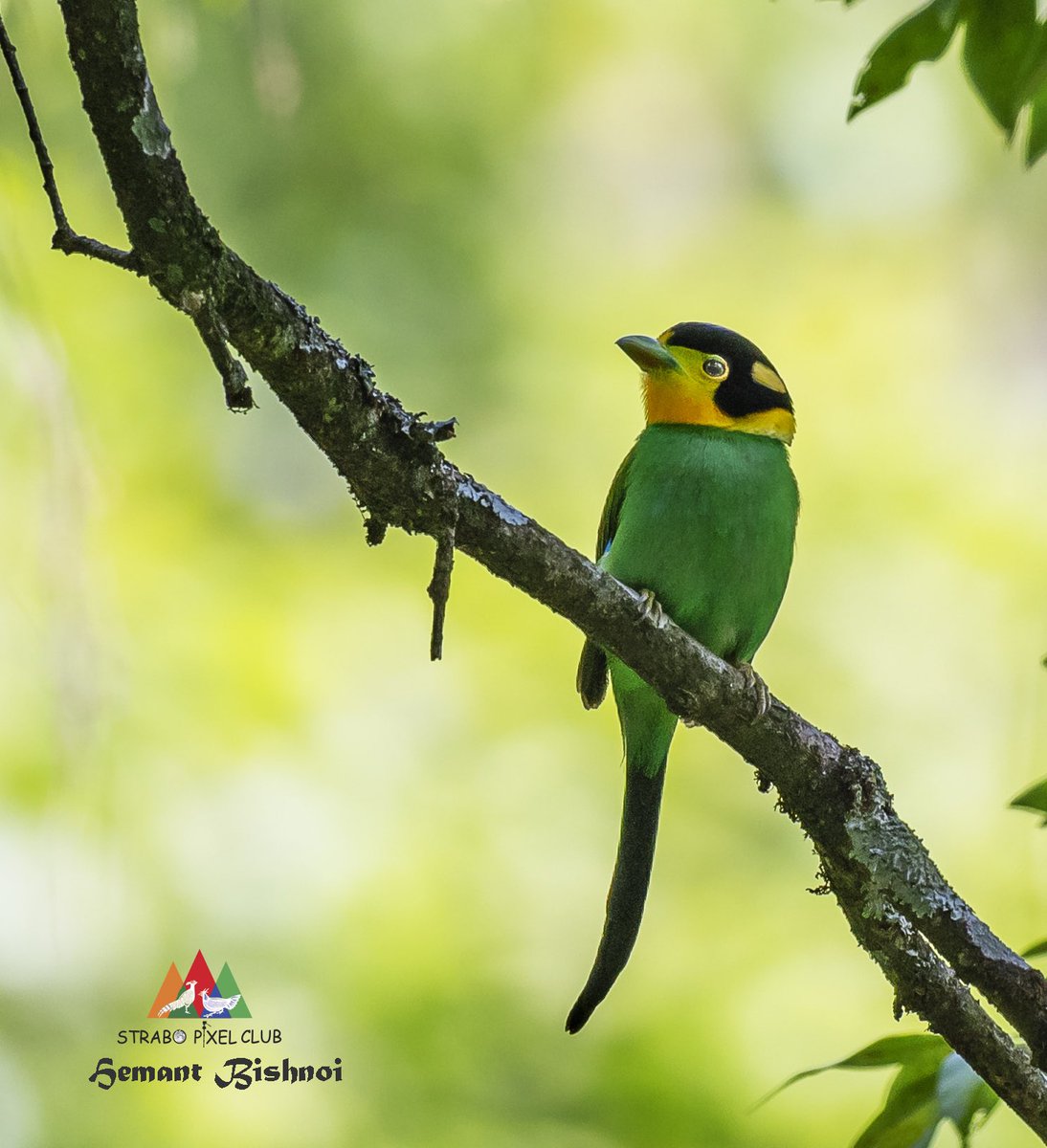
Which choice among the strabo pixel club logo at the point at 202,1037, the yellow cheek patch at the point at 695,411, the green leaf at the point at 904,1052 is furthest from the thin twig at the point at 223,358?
the strabo pixel club logo at the point at 202,1037

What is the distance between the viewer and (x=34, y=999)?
4.64 metres

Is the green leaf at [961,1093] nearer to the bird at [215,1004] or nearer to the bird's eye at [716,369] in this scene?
the bird's eye at [716,369]

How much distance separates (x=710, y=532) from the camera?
139 inches

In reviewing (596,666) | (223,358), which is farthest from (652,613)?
(596,666)

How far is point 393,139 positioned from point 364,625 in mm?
2313

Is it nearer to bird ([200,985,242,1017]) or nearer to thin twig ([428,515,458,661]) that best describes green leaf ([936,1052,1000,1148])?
thin twig ([428,515,458,661])

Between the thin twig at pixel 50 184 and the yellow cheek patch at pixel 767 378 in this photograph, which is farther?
the yellow cheek patch at pixel 767 378

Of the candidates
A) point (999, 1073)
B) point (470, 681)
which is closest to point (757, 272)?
point (470, 681)

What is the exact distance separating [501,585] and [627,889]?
2.30m

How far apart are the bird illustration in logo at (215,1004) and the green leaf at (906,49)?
12.0 feet

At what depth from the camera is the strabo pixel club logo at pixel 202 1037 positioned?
14.7ft

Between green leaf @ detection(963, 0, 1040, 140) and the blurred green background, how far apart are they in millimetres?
2161

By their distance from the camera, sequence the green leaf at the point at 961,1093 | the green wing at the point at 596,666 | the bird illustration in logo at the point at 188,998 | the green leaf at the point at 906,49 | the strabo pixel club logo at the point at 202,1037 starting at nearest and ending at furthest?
the green leaf at the point at 906,49 < the green leaf at the point at 961,1093 < the green wing at the point at 596,666 < the strabo pixel club logo at the point at 202,1037 < the bird illustration in logo at the point at 188,998

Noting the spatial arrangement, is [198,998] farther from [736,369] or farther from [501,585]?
[736,369]
